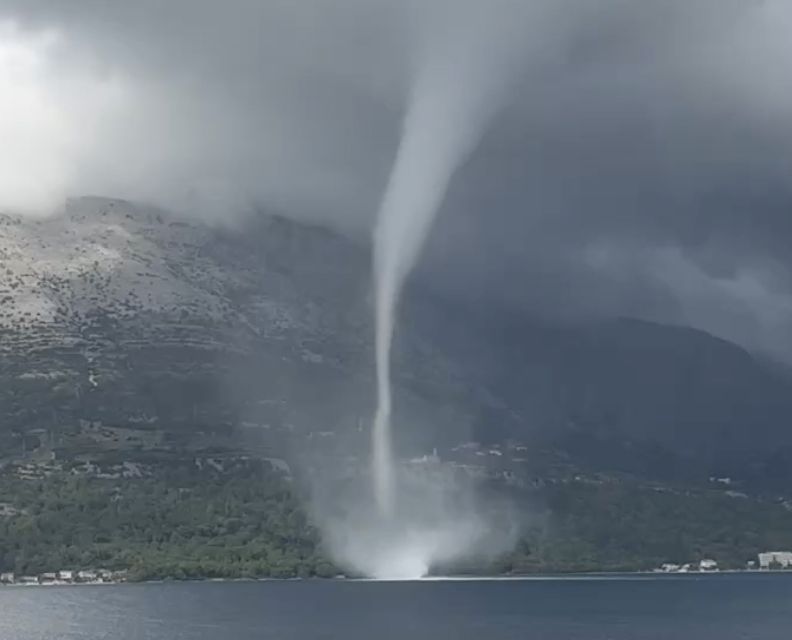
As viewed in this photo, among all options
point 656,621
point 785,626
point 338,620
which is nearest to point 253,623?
point 338,620

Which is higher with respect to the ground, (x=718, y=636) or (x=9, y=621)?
(x=9, y=621)

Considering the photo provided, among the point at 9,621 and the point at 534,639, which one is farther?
the point at 9,621

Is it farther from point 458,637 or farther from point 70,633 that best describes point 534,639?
point 70,633

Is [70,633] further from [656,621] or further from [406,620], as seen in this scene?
[656,621]

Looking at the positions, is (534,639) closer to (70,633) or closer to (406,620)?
(406,620)

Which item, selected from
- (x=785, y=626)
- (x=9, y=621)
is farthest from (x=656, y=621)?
(x=9, y=621)

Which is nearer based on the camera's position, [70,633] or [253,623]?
[70,633]

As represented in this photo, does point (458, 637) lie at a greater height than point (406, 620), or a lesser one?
lesser
